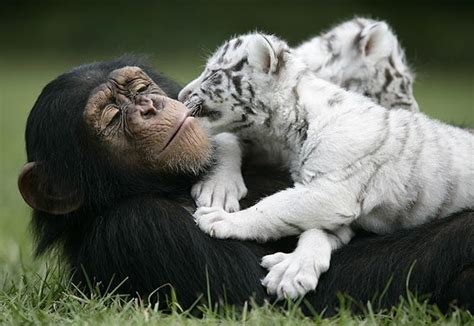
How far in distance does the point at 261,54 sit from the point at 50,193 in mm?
1345

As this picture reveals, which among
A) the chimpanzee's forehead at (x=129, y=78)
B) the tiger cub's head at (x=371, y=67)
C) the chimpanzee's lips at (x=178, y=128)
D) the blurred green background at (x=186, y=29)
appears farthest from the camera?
the blurred green background at (x=186, y=29)

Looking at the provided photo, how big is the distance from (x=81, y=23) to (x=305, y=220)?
20230 mm

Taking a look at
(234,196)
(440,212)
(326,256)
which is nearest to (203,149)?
(234,196)

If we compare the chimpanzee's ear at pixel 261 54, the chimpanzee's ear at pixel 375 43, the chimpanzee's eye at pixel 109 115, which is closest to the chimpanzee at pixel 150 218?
the chimpanzee's eye at pixel 109 115

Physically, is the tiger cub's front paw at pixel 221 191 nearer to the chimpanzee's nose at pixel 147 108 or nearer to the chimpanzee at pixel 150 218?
the chimpanzee at pixel 150 218

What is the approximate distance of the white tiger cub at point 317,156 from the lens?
14.5 feet

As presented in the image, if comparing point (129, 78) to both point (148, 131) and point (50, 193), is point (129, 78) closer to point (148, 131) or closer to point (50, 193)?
point (148, 131)

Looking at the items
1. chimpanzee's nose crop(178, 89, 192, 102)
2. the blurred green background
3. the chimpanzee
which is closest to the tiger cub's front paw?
the chimpanzee

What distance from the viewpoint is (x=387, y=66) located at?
6211 millimetres

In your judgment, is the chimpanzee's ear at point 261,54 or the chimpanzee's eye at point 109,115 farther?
the chimpanzee's eye at point 109,115

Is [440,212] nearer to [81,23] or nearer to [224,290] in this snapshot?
[224,290]

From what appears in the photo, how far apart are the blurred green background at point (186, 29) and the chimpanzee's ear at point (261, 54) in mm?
12760

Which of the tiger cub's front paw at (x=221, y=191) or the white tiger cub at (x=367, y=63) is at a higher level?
the white tiger cub at (x=367, y=63)

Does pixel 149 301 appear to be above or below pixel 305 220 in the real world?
below
